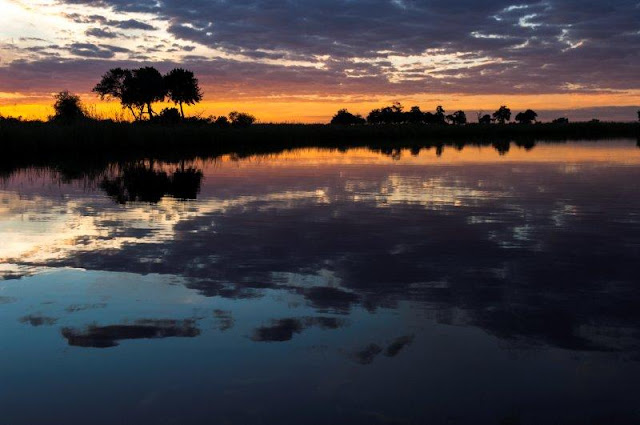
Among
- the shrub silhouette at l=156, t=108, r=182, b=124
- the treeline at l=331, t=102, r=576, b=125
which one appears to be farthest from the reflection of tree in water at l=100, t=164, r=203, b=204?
the treeline at l=331, t=102, r=576, b=125

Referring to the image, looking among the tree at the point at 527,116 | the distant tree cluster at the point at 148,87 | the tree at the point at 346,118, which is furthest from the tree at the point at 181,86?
the tree at the point at 527,116

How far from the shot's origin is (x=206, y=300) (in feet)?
21.5

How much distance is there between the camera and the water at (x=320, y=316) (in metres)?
4.23

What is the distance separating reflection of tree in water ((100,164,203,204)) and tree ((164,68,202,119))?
56.8 metres

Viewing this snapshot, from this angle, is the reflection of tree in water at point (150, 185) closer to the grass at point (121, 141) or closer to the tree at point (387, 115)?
the grass at point (121, 141)

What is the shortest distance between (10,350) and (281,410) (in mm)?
2490

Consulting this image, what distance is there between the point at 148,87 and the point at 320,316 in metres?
74.3

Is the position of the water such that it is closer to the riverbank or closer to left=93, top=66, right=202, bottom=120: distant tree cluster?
the riverbank

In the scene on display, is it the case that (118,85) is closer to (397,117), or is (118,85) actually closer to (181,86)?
(181,86)

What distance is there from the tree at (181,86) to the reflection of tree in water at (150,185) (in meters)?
56.8

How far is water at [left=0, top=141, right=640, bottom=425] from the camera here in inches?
167

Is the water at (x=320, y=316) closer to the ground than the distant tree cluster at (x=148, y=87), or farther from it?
closer to the ground

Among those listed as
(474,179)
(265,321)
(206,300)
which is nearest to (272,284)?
(206,300)

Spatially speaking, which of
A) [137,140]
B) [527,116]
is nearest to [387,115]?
[527,116]
